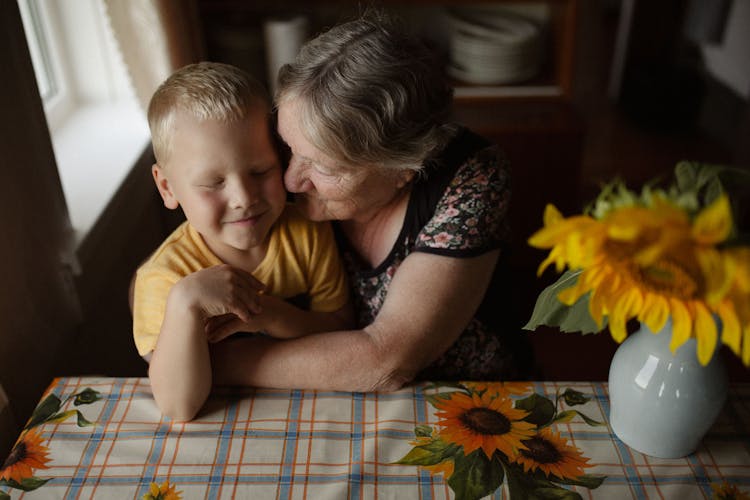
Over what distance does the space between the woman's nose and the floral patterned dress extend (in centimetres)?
23

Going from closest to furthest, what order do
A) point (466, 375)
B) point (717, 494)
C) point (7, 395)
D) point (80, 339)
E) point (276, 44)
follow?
1. point (717, 494)
2. point (7, 395)
3. point (466, 375)
4. point (80, 339)
5. point (276, 44)

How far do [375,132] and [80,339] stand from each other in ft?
3.11

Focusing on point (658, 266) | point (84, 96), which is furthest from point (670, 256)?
point (84, 96)

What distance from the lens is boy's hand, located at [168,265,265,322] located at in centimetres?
109

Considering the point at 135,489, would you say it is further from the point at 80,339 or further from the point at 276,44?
the point at 276,44

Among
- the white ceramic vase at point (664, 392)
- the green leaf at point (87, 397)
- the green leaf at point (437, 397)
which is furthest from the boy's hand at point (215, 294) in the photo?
the white ceramic vase at point (664, 392)

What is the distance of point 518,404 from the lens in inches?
44.3

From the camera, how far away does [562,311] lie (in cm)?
99

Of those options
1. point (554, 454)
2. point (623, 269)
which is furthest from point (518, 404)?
point (623, 269)

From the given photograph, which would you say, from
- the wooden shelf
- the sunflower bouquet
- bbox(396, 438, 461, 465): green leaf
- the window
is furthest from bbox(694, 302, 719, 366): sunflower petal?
the wooden shelf

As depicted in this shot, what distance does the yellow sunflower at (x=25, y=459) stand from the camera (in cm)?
101

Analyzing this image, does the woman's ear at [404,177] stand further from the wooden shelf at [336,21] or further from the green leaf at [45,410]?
the wooden shelf at [336,21]

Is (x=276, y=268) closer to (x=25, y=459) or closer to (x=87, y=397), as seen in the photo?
(x=87, y=397)

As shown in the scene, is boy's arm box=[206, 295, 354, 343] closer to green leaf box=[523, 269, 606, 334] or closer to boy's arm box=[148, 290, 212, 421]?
boy's arm box=[148, 290, 212, 421]
